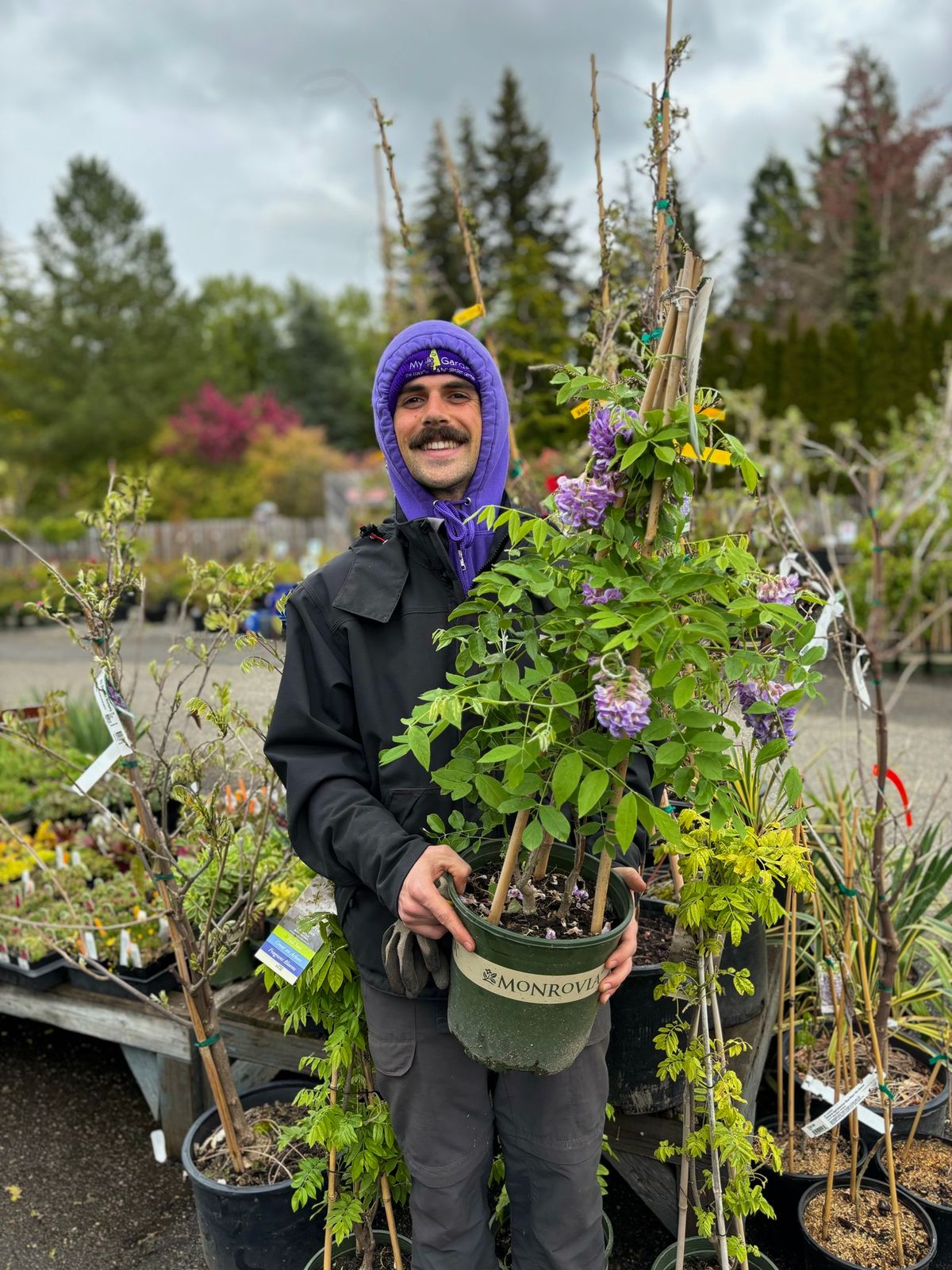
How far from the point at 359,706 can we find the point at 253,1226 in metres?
1.26

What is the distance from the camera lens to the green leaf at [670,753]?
1.15 meters

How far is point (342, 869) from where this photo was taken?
5.25ft

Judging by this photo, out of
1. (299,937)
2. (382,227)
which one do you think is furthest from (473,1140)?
(382,227)

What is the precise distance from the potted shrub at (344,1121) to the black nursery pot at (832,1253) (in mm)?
847

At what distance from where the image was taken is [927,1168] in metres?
2.19

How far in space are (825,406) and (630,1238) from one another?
1582cm

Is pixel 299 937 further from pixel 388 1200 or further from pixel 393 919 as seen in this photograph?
pixel 388 1200

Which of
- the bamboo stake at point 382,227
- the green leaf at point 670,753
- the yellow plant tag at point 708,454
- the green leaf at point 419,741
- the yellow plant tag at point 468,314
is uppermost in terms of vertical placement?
the bamboo stake at point 382,227

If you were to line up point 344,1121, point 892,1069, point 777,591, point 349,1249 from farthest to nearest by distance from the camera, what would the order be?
point 892,1069 < point 349,1249 < point 344,1121 < point 777,591

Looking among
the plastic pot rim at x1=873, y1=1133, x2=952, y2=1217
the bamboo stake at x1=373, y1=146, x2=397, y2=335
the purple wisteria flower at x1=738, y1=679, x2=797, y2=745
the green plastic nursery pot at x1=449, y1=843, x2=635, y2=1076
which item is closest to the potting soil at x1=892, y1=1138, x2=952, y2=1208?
the plastic pot rim at x1=873, y1=1133, x2=952, y2=1217

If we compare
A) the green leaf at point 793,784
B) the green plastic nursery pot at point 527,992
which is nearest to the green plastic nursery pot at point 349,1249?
the green plastic nursery pot at point 527,992

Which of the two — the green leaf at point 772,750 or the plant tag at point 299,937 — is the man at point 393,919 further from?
the green leaf at point 772,750

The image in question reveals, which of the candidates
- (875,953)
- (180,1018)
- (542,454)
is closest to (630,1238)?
(875,953)

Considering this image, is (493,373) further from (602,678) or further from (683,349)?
(602,678)
